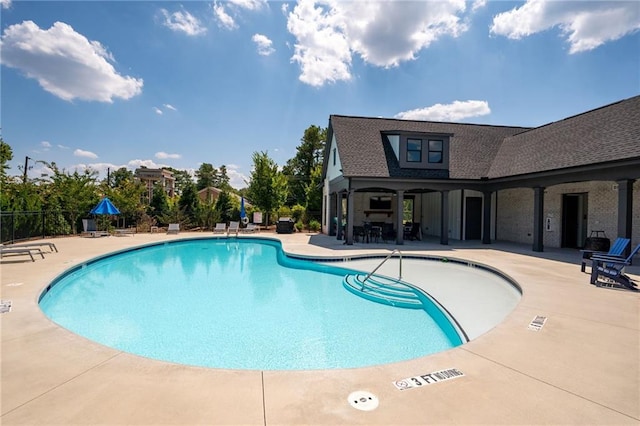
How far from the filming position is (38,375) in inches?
119

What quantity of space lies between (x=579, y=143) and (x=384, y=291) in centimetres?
1044

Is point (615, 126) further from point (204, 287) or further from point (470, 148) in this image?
point (204, 287)

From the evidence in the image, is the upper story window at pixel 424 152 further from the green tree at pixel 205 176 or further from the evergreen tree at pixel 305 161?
the green tree at pixel 205 176

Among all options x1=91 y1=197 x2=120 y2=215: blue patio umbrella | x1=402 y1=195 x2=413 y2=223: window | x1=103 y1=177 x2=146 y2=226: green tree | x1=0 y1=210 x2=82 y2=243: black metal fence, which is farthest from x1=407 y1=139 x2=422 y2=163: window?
x1=103 y1=177 x2=146 y2=226: green tree

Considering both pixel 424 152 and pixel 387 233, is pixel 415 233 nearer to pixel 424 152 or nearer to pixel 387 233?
pixel 387 233

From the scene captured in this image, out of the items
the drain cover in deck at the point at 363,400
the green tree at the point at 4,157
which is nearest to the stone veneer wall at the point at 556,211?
the drain cover in deck at the point at 363,400

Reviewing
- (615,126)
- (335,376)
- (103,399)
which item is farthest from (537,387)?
(615,126)

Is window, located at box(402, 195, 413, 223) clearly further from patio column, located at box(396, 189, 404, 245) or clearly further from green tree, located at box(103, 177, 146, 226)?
green tree, located at box(103, 177, 146, 226)

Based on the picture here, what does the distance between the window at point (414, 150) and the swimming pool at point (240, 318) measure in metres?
7.70

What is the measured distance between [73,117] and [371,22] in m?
19.4

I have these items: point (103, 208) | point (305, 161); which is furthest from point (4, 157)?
point (305, 161)

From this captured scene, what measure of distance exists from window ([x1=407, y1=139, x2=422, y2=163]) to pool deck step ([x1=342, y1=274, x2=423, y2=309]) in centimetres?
833

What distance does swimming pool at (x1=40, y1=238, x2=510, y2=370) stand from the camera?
4.91m

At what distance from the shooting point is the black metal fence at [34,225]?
1415cm
